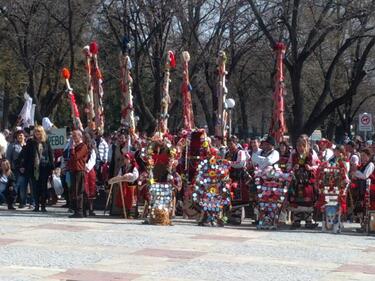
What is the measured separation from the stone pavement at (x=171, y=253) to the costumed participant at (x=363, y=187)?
0.62 metres

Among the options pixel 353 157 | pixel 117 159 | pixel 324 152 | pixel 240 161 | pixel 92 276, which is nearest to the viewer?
pixel 92 276

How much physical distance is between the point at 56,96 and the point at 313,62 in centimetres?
1322

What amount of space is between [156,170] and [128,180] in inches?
29.8

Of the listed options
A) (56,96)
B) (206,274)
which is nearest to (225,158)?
(206,274)

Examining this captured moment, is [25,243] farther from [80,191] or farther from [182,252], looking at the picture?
[80,191]

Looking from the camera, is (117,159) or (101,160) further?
(101,160)

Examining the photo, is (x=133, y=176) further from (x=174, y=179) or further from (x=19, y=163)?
(x=19, y=163)

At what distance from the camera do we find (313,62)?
42.6m

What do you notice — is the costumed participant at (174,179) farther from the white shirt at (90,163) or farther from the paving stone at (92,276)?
the paving stone at (92,276)

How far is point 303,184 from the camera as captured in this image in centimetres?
1578

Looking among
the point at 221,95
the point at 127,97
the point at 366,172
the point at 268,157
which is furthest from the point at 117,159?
the point at 366,172

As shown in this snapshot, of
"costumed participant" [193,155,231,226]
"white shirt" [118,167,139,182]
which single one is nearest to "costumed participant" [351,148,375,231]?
"costumed participant" [193,155,231,226]

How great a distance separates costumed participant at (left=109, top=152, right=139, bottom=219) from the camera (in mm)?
16906

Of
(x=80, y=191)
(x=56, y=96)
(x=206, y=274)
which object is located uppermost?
(x=56, y=96)
